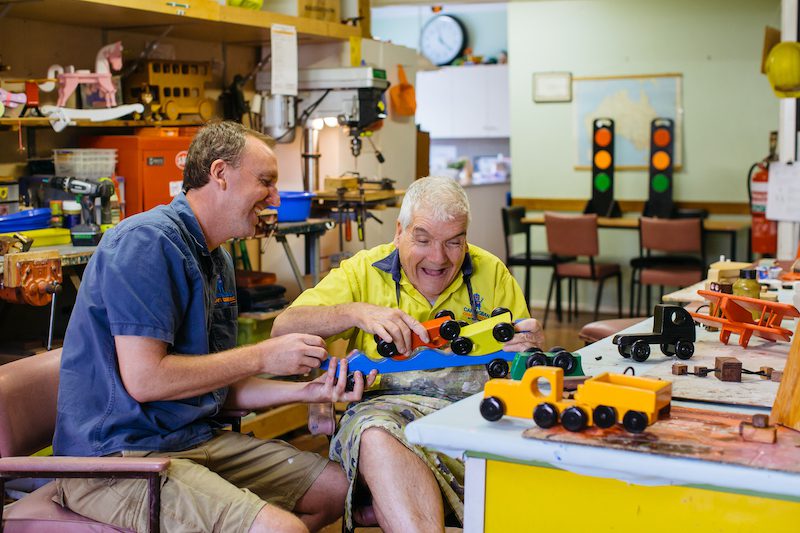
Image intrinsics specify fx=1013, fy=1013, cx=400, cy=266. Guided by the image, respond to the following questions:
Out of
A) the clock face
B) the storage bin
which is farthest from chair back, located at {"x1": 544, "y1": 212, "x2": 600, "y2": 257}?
the clock face

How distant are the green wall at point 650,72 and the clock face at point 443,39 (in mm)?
3327

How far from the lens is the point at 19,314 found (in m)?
4.48

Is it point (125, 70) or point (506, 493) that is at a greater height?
point (125, 70)

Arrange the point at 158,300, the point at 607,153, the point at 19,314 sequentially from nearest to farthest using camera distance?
the point at 158,300 → the point at 19,314 → the point at 607,153

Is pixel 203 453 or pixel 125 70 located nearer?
pixel 203 453

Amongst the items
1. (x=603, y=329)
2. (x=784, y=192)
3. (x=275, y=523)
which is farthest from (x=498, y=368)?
(x=784, y=192)

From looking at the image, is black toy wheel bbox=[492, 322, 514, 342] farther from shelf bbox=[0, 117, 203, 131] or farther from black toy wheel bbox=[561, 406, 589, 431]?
shelf bbox=[0, 117, 203, 131]

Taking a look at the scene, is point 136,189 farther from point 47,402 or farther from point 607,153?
point 607,153

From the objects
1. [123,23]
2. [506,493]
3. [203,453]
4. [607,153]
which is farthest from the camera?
[607,153]

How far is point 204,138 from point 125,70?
8.96 ft

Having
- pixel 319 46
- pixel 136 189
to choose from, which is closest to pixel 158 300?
pixel 136 189

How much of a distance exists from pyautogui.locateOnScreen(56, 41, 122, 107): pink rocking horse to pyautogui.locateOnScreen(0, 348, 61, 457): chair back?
2135 mm

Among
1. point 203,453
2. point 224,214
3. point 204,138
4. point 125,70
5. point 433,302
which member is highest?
point 125,70

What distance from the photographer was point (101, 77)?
460 centimetres
